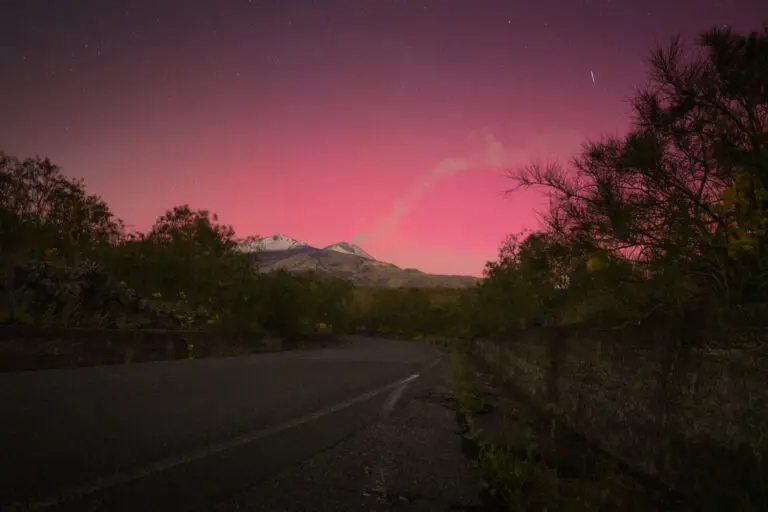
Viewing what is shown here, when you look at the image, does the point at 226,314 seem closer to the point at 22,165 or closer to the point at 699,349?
the point at 22,165

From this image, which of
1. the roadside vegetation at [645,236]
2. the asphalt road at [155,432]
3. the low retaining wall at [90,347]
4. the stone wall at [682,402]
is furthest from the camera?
the low retaining wall at [90,347]

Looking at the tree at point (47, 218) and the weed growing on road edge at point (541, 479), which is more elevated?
the tree at point (47, 218)

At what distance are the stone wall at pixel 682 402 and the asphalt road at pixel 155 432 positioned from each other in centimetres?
308

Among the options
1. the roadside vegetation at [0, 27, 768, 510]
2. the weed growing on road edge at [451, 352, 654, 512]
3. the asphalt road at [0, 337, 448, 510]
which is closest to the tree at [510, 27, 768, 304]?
the roadside vegetation at [0, 27, 768, 510]

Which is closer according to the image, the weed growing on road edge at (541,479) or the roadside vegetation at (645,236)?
the weed growing on road edge at (541,479)

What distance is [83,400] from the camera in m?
5.38

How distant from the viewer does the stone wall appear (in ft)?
10.5

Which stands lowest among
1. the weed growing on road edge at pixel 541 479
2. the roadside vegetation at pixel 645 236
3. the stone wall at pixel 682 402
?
the weed growing on road edge at pixel 541 479

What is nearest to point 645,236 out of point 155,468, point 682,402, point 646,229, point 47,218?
point 646,229

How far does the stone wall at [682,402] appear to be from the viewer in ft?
10.5

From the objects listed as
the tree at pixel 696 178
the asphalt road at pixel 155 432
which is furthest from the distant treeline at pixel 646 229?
the asphalt road at pixel 155 432

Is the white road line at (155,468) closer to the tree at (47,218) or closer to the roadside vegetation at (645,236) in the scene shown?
the roadside vegetation at (645,236)

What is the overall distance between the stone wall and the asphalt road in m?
3.08

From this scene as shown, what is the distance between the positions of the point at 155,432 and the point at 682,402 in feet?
16.1
